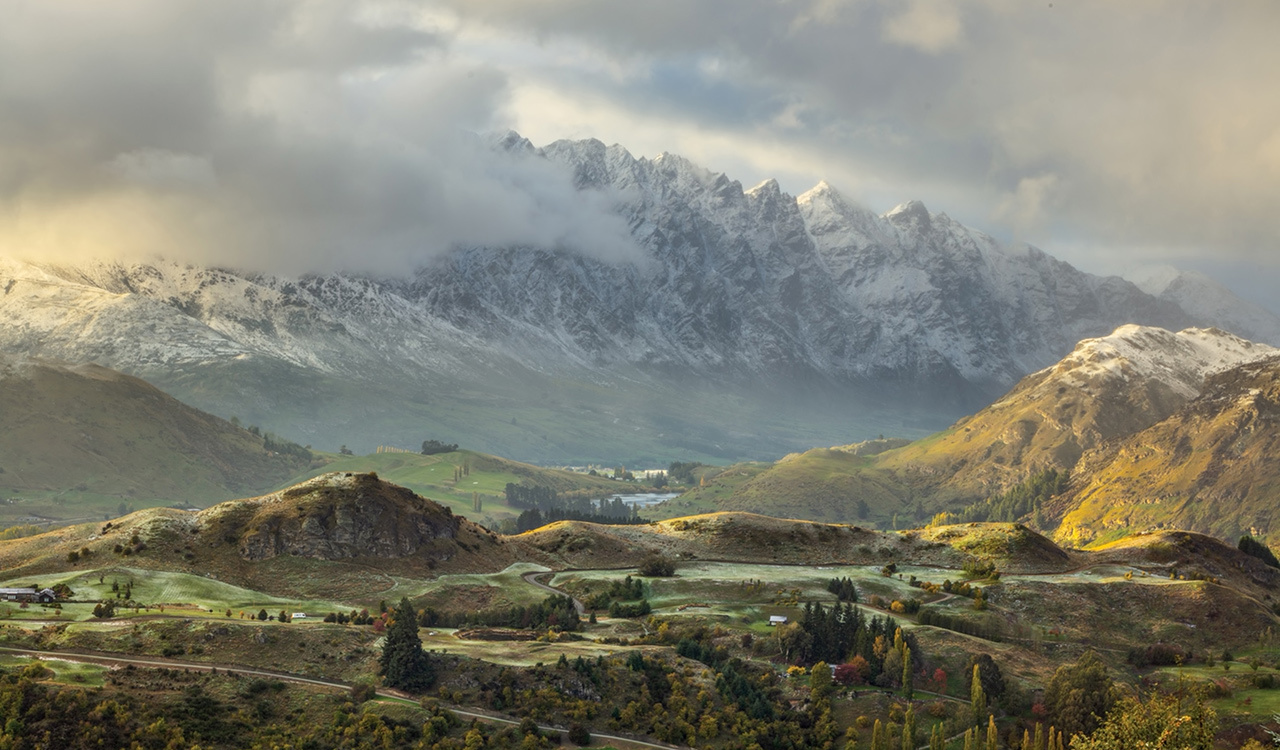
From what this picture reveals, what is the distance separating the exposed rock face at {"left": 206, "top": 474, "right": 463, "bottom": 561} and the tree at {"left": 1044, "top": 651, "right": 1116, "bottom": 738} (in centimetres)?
10380

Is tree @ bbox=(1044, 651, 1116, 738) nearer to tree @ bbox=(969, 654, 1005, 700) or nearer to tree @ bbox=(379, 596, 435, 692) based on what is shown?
tree @ bbox=(969, 654, 1005, 700)

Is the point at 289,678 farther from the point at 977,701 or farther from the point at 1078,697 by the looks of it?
the point at 1078,697

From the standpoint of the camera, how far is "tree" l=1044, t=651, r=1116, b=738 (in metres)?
A: 133

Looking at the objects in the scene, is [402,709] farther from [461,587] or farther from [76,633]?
[461,587]

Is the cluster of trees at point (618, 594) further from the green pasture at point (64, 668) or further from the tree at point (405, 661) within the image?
the green pasture at point (64, 668)

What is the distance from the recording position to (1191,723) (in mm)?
93438

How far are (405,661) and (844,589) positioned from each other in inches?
3443

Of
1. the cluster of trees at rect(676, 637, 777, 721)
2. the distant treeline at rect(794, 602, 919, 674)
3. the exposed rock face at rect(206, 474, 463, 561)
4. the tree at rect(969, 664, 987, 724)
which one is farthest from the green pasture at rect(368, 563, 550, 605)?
the tree at rect(969, 664, 987, 724)

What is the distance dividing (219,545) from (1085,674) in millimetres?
132846

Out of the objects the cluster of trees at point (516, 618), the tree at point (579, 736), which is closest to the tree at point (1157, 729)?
the tree at point (579, 736)

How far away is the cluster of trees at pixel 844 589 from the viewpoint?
605 feet

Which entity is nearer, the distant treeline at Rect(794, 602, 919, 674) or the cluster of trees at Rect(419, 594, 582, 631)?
Answer: the distant treeline at Rect(794, 602, 919, 674)

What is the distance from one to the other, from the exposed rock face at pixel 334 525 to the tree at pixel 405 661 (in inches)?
2413

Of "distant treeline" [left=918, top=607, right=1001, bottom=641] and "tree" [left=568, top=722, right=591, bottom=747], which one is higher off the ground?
"distant treeline" [left=918, top=607, right=1001, bottom=641]
